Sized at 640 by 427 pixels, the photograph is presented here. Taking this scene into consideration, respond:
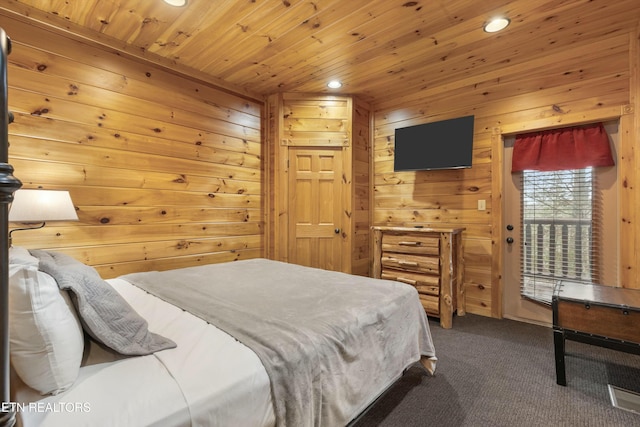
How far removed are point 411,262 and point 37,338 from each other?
2.97m

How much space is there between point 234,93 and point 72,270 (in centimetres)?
291

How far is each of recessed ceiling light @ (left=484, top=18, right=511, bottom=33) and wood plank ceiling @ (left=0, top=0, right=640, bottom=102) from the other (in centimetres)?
6

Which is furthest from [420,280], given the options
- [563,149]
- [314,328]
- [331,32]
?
[331,32]

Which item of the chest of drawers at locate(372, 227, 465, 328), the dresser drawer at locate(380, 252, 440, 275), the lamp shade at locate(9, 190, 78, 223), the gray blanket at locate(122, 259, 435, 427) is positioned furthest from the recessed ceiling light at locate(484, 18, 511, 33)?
the lamp shade at locate(9, 190, 78, 223)

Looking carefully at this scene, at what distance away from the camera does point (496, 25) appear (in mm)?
2422

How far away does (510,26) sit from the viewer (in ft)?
8.03

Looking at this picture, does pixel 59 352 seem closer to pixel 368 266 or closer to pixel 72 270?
pixel 72 270

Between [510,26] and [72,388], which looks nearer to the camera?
[72,388]

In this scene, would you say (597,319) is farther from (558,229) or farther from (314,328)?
(314,328)

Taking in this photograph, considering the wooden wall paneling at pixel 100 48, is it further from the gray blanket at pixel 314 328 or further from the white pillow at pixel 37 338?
the white pillow at pixel 37 338

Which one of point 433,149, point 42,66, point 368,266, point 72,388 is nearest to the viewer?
point 72,388

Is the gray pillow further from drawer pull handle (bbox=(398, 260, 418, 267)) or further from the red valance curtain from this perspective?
the red valance curtain

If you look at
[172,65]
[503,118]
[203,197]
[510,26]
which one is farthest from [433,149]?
[172,65]

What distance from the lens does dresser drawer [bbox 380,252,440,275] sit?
3089mm
